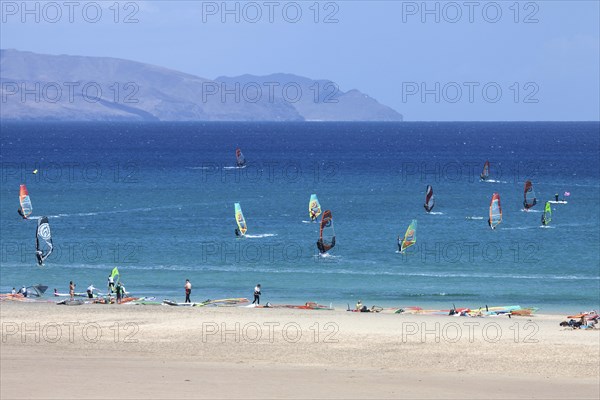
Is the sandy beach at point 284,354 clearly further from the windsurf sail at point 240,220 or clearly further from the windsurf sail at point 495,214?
the windsurf sail at point 495,214

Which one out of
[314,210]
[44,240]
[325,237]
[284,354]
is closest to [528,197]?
[314,210]

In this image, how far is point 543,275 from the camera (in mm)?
44250

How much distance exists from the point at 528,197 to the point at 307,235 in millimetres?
20239

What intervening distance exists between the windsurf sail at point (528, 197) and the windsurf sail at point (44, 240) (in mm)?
31607

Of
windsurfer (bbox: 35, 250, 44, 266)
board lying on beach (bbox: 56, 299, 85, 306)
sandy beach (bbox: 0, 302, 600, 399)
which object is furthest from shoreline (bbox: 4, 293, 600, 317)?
windsurfer (bbox: 35, 250, 44, 266)

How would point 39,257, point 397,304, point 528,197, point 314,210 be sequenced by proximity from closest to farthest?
point 397,304, point 39,257, point 314,210, point 528,197

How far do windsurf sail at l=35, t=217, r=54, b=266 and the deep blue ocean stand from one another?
61cm

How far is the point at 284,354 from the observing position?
26.4 m

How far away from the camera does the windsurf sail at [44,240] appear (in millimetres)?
43569

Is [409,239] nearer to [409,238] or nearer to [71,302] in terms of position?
[409,238]

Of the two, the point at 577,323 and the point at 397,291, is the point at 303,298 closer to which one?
the point at 397,291

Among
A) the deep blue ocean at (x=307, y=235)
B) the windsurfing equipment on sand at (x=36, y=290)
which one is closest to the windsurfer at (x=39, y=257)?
the deep blue ocean at (x=307, y=235)

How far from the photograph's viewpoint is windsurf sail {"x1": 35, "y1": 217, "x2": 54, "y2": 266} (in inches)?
1715

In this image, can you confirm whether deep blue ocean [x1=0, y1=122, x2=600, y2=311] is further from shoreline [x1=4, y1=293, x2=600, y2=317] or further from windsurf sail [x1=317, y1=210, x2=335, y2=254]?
windsurf sail [x1=317, y1=210, x2=335, y2=254]
